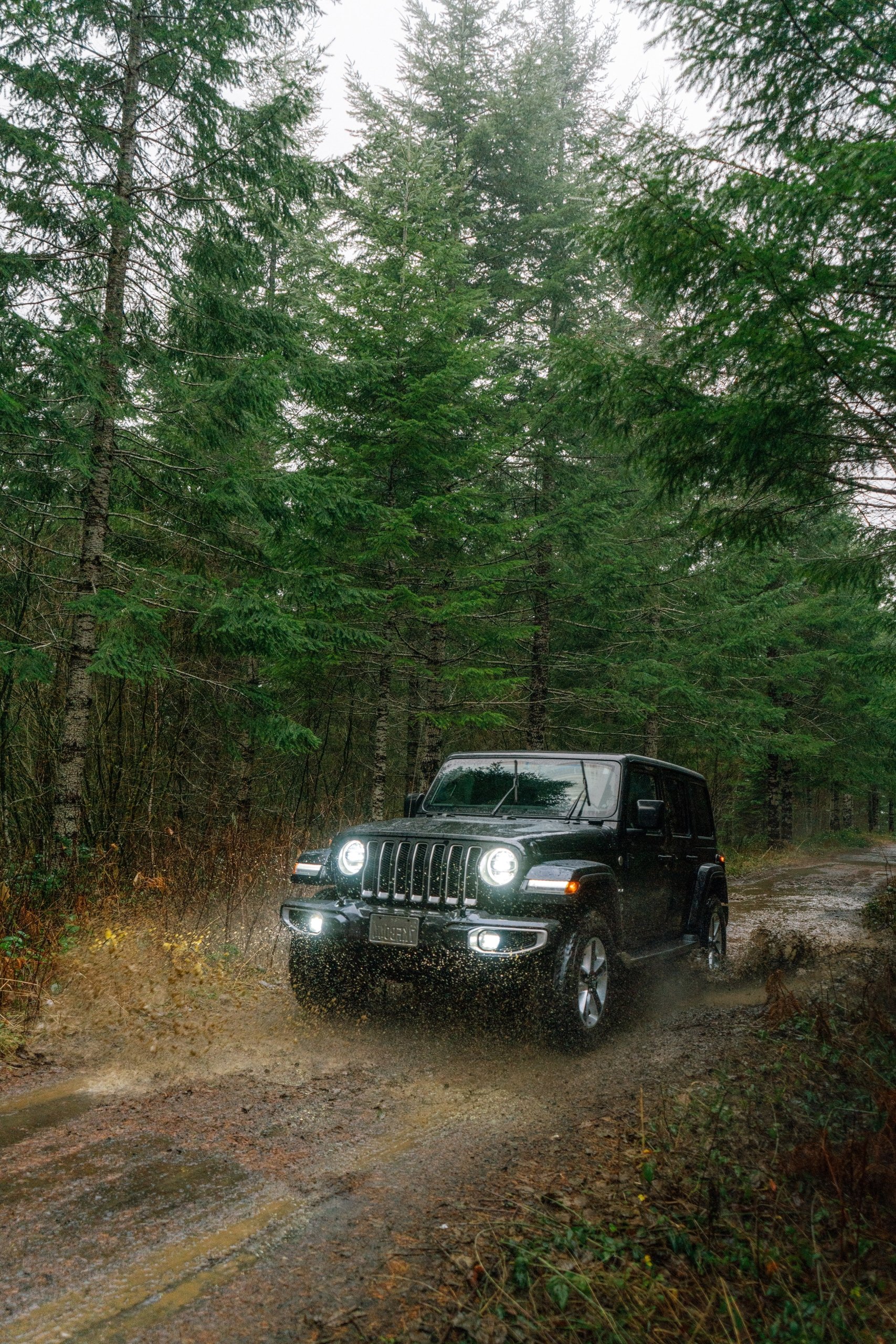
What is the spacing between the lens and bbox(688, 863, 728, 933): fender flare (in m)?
8.02

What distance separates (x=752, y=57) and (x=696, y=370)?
2.58m

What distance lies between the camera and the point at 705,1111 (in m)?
4.38

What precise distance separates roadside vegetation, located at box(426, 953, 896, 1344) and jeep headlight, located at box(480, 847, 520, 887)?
4.92 ft

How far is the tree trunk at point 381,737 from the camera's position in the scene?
13.1 m

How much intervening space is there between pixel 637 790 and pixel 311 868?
8.90 ft

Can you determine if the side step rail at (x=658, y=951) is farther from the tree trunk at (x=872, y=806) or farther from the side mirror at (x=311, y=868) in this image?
the tree trunk at (x=872, y=806)

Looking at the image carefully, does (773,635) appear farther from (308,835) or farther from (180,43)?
(180,43)

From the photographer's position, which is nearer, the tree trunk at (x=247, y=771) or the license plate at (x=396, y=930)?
the license plate at (x=396, y=930)

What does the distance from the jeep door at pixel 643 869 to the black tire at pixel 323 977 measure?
202 centimetres

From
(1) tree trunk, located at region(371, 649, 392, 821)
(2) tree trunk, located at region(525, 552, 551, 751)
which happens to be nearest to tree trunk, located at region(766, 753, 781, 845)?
(2) tree trunk, located at region(525, 552, 551, 751)

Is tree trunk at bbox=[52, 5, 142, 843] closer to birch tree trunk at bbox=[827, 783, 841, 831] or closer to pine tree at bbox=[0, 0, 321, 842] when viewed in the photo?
pine tree at bbox=[0, 0, 321, 842]

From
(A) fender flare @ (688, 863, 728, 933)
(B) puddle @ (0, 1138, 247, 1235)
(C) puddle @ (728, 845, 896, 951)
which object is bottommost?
(C) puddle @ (728, 845, 896, 951)

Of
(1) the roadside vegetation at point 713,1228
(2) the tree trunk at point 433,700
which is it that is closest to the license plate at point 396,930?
(1) the roadside vegetation at point 713,1228

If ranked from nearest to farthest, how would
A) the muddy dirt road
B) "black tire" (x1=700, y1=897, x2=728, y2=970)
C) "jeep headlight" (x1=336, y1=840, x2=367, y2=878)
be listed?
the muddy dirt road
"jeep headlight" (x1=336, y1=840, x2=367, y2=878)
"black tire" (x1=700, y1=897, x2=728, y2=970)
